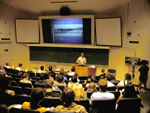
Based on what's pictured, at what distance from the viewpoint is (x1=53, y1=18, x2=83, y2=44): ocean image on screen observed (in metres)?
9.96

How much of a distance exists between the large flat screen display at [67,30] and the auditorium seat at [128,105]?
666 centimetres

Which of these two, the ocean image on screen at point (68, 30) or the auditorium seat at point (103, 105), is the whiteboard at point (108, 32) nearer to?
the ocean image on screen at point (68, 30)

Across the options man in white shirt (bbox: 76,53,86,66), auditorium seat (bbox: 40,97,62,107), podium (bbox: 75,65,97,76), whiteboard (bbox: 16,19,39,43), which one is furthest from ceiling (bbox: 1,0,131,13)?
auditorium seat (bbox: 40,97,62,107)

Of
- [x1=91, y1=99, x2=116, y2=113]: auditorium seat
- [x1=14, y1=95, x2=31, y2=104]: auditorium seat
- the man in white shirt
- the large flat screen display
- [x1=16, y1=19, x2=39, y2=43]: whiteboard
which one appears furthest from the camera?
[x1=16, y1=19, x2=39, y2=43]: whiteboard

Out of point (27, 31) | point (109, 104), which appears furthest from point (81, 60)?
point (109, 104)

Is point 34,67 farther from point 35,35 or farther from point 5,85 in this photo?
point 5,85

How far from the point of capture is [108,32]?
9.16 meters

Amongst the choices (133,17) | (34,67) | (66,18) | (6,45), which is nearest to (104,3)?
(133,17)

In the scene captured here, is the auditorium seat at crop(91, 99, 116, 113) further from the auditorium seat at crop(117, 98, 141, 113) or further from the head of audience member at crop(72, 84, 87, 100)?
the head of audience member at crop(72, 84, 87, 100)

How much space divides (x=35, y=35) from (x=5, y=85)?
8.06 m

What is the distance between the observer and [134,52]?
8.44m

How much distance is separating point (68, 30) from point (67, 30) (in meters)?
0.06

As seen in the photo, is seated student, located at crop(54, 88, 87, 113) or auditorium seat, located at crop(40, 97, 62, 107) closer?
seated student, located at crop(54, 88, 87, 113)

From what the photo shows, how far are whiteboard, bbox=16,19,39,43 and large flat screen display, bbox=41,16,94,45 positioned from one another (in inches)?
19.9
